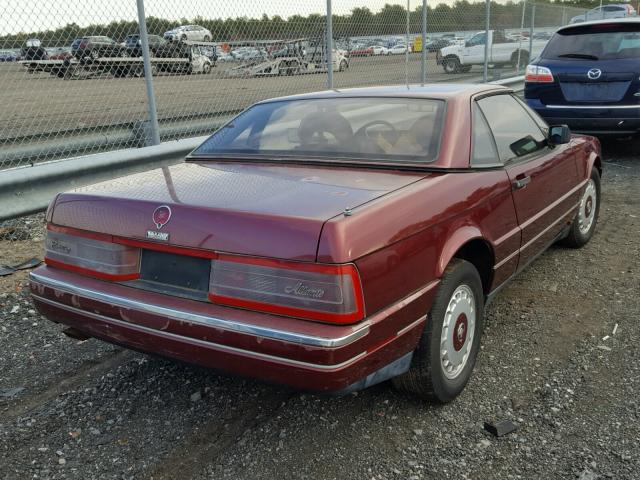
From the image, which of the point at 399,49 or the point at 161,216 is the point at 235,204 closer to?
the point at 161,216

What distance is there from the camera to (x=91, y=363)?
11.5 feet

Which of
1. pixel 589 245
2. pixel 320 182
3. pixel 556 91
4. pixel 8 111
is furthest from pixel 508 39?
pixel 320 182

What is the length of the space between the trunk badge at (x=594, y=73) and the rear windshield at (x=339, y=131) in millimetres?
5297

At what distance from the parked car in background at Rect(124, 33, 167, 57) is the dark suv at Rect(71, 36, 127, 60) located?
6 centimetres

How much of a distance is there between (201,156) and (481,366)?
2016mm

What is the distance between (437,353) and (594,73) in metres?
6.35

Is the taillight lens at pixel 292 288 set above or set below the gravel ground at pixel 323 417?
above

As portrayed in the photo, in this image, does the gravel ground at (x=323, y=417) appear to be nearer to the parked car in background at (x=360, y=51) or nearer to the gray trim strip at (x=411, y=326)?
the gray trim strip at (x=411, y=326)

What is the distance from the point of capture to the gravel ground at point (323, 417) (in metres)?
2.60

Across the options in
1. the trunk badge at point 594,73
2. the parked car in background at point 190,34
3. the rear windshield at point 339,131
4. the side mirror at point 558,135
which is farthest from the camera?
the trunk badge at point 594,73

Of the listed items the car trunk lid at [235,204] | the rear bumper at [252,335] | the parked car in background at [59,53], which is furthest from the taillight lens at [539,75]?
the rear bumper at [252,335]

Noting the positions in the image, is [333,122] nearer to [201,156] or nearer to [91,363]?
[201,156]

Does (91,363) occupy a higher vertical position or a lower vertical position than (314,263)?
lower

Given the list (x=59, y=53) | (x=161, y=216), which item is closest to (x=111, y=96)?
(x=59, y=53)
